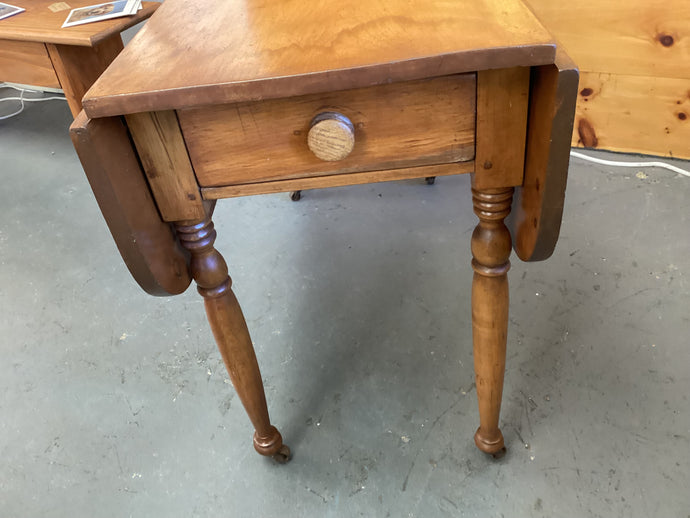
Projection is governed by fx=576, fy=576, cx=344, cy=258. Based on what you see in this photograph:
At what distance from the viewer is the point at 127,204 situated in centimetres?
75

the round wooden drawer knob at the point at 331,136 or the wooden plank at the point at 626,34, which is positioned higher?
the round wooden drawer knob at the point at 331,136

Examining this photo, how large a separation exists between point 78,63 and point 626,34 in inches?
67.9

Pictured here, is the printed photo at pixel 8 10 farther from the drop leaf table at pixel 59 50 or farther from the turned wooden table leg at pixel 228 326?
the turned wooden table leg at pixel 228 326

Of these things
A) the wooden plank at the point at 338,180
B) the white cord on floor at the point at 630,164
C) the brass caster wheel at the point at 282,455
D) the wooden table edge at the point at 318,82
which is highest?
the wooden table edge at the point at 318,82

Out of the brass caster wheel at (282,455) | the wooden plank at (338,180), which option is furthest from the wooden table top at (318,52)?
the brass caster wheel at (282,455)

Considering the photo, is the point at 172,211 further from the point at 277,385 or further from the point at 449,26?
the point at 277,385

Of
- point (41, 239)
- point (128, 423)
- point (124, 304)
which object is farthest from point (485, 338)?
point (41, 239)

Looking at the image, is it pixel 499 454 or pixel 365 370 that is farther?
pixel 365 370

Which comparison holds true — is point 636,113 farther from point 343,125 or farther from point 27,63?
point 27,63

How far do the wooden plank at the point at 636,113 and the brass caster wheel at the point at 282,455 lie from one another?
1427mm

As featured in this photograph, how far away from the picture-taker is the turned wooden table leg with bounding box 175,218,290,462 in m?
0.88

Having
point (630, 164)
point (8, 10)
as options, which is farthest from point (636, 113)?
point (8, 10)

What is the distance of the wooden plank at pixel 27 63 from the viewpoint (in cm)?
190

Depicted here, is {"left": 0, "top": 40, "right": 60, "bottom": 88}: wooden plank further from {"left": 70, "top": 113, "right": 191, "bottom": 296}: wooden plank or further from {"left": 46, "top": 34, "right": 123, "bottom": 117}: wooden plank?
{"left": 70, "top": 113, "right": 191, "bottom": 296}: wooden plank
